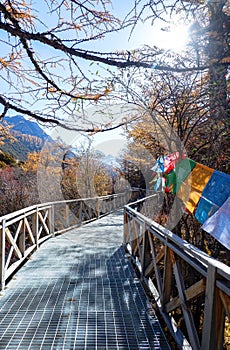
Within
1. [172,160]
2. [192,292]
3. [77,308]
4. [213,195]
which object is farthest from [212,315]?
[172,160]

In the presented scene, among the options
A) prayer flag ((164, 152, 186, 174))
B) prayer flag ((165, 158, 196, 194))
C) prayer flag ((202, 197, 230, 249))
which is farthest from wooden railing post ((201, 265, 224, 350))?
prayer flag ((164, 152, 186, 174))

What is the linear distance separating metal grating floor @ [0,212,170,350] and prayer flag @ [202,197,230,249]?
0.96m

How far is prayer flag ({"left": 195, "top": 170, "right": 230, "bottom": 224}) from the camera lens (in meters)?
3.09

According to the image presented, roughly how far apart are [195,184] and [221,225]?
121 centimetres

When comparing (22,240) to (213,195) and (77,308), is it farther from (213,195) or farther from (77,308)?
(213,195)

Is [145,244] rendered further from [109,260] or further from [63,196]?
[63,196]

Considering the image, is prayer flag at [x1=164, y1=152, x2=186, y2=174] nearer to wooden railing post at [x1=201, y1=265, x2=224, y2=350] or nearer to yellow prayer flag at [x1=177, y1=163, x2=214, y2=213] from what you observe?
yellow prayer flag at [x1=177, y1=163, x2=214, y2=213]

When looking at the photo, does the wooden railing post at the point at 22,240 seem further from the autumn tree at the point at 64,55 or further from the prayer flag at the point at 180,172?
the prayer flag at the point at 180,172

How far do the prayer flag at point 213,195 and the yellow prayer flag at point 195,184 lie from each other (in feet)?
0.42

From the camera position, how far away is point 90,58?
7.06 feet

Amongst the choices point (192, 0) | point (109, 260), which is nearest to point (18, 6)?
point (192, 0)

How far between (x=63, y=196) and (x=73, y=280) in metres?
13.0

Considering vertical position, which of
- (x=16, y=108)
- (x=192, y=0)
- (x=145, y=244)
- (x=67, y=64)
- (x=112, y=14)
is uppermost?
(x=192, y=0)

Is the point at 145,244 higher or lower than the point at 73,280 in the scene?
higher
